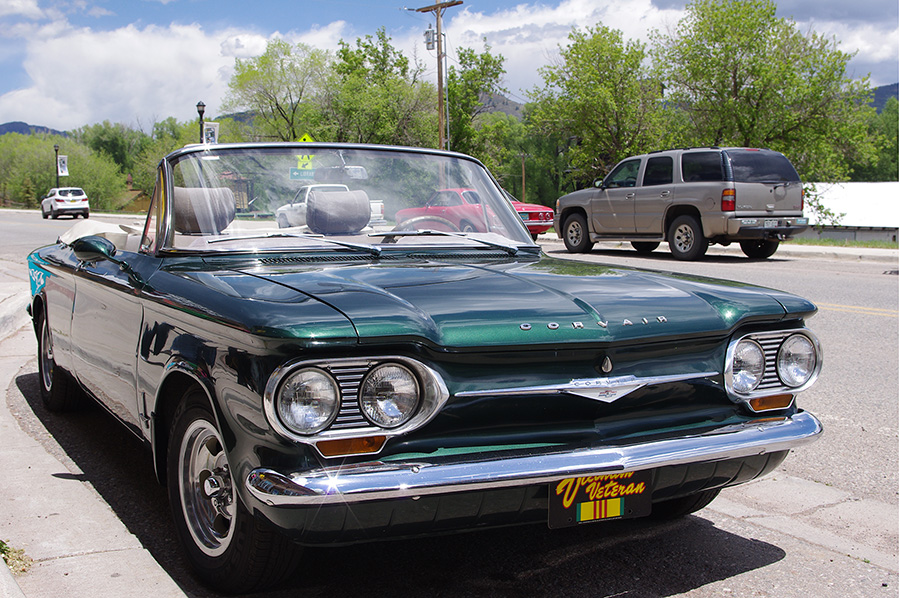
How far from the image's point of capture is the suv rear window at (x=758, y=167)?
599 inches

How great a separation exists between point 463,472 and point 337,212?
1715mm

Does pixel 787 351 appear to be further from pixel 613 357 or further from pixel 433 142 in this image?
pixel 433 142

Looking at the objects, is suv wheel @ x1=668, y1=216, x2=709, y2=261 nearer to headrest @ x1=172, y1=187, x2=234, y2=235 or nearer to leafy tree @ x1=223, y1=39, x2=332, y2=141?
headrest @ x1=172, y1=187, x2=234, y2=235

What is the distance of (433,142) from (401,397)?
57966mm

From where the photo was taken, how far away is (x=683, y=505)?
11.1 feet

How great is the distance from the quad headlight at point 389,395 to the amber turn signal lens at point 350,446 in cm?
5

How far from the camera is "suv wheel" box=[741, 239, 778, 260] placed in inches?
650

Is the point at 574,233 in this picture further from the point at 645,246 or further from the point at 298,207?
the point at 298,207

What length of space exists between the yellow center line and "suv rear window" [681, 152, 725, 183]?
6299 mm

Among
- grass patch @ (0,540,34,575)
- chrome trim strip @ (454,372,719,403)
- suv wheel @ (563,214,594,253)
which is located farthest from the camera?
suv wheel @ (563,214,594,253)

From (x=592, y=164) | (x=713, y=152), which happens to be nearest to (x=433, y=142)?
(x=592, y=164)

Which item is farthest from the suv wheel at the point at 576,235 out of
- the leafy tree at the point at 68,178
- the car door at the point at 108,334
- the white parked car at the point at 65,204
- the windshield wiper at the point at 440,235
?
the leafy tree at the point at 68,178

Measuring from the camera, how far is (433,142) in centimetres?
5906

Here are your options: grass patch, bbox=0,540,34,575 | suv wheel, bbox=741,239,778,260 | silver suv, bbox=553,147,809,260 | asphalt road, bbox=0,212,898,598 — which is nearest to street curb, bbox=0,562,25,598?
grass patch, bbox=0,540,34,575
